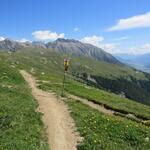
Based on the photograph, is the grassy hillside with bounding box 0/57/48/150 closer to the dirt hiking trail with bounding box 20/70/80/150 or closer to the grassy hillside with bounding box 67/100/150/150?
the dirt hiking trail with bounding box 20/70/80/150

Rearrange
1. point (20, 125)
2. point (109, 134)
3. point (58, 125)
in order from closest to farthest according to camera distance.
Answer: point (109, 134) → point (20, 125) → point (58, 125)

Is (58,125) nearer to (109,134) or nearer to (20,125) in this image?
(20,125)

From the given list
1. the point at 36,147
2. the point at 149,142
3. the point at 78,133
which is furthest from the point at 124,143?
the point at 36,147

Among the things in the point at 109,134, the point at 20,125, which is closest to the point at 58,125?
the point at 20,125

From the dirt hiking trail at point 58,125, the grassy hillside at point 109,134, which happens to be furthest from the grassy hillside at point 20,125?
the grassy hillside at point 109,134

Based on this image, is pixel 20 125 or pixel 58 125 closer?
pixel 20 125

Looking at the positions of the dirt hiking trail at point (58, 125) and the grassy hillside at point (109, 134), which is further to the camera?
the dirt hiking trail at point (58, 125)

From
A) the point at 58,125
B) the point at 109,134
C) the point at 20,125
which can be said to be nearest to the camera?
the point at 109,134

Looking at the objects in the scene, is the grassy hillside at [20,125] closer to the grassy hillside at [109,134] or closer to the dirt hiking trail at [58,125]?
the dirt hiking trail at [58,125]

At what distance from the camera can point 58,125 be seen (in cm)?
3162

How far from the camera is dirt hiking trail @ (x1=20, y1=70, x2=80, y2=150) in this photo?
1059 inches

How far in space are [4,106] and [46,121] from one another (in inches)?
219

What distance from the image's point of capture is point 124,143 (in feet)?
89.9

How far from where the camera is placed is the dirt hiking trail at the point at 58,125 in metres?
26.9
